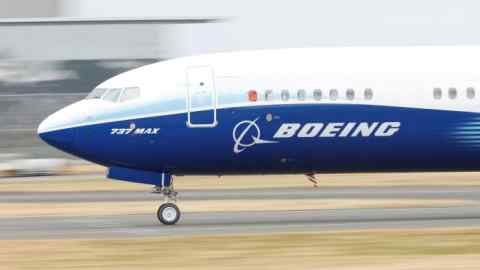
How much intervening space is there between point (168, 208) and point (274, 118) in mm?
2973

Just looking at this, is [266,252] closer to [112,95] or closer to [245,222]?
[245,222]

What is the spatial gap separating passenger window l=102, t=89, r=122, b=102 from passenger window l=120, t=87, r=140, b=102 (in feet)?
0.40

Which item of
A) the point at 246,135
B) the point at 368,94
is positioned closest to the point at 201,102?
the point at 246,135

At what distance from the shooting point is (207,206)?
107 ft

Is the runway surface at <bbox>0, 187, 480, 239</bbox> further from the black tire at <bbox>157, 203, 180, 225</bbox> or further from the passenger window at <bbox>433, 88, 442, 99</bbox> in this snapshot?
the passenger window at <bbox>433, 88, 442, 99</bbox>

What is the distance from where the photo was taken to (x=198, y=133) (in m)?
26.0

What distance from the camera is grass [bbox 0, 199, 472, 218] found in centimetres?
3111

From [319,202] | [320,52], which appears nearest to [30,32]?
[319,202]

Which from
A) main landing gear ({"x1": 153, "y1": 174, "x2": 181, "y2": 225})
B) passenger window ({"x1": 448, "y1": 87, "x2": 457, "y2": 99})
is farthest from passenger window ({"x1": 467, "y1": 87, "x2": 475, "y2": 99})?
main landing gear ({"x1": 153, "y1": 174, "x2": 181, "y2": 225})

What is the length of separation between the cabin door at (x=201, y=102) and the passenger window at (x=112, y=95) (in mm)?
1525

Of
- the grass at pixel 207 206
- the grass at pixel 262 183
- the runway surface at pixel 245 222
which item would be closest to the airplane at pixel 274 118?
the runway surface at pixel 245 222

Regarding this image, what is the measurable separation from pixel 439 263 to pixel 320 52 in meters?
8.67

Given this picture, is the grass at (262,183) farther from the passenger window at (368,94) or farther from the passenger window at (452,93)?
the passenger window at (368,94)

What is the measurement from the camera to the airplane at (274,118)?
85.1 feet
